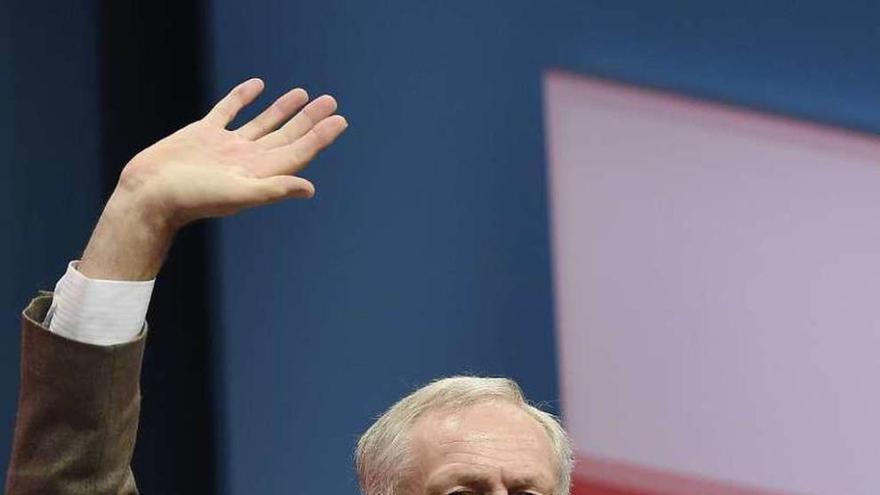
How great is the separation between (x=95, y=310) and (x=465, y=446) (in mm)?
370

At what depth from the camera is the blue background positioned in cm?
195

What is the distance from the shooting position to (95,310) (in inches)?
46.7

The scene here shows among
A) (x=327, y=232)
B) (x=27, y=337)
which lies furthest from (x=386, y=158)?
(x=27, y=337)

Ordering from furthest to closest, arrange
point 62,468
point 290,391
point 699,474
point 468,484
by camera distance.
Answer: point 699,474 → point 290,391 → point 468,484 → point 62,468

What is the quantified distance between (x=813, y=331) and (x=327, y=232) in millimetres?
683

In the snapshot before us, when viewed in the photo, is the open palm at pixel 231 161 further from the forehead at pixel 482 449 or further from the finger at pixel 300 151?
the forehead at pixel 482 449

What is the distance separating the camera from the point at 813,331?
7.53 feet

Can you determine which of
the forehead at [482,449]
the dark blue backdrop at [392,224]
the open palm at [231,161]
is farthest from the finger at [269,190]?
the dark blue backdrop at [392,224]

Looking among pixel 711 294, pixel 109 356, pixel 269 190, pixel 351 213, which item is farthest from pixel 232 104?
pixel 711 294

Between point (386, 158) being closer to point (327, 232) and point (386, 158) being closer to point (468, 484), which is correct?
point (327, 232)

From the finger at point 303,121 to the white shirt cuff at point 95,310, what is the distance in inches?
7.4

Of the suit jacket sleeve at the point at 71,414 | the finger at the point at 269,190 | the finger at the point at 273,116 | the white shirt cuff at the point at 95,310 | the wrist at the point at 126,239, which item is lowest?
the suit jacket sleeve at the point at 71,414

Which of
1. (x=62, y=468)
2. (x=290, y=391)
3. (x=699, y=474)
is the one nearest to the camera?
(x=62, y=468)

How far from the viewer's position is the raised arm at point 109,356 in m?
1.18
